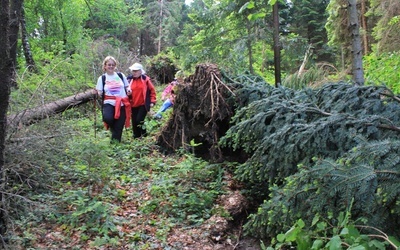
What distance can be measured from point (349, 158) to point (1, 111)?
3.20 meters

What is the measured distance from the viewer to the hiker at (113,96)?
729 cm

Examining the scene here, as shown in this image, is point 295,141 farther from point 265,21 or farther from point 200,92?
point 265,21

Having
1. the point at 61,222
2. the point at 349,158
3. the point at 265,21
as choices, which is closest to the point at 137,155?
the point at 61,222

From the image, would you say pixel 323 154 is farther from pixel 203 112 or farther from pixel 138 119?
pixel 138 119

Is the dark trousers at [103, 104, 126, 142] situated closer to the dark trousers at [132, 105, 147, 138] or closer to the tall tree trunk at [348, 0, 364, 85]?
the dark trousers at [132, 105, 147, 138]

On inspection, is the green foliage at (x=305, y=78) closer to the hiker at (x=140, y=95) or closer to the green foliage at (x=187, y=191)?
the hiker at (x=140, y=95)

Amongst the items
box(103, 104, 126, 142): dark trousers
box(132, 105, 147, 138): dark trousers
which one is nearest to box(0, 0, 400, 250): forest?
box(132, 105, 147, 138): dark trousers

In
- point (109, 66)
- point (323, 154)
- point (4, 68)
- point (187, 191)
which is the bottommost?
point (187, 191)

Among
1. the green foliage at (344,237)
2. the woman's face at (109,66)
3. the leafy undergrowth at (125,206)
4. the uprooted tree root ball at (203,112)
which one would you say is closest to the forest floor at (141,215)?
the leafy undergrowth at (125,206)

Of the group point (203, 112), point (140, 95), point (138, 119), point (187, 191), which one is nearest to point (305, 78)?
point (203, 112)

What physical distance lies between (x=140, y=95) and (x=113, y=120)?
3.05 feet

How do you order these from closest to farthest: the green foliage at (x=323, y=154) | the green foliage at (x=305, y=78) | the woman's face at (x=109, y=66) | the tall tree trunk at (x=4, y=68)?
the green foliage at (x=323, y=154) < the tall tree trunk at (x=4, y=68) < the woman's face at (x=109, y=66) < the green foliage at (x=305, y=78)

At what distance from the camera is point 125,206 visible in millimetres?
5121

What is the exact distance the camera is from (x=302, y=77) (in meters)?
8.81
